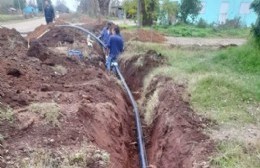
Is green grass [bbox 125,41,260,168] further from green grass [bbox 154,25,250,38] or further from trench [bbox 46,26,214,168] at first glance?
green grass [bbox 154,25,250,38]

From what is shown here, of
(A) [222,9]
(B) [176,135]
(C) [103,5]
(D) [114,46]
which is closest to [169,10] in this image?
(C) [103,5]

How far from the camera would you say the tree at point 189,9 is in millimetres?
31250

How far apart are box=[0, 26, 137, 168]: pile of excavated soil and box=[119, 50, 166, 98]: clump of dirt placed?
4.29 feet

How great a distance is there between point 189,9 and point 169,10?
2.09 metres

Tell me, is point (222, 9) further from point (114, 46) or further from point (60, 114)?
point (60, 114)

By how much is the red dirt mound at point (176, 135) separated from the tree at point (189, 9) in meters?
22.1

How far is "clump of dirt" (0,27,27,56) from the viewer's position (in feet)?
43.7

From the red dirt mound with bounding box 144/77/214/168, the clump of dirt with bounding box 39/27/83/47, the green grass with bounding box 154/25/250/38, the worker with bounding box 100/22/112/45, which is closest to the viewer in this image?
the red dirt mound with bounding box 144/77/214/168

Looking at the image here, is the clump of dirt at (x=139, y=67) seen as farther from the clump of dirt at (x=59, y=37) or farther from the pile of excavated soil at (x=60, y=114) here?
the clump of dirt at (x=59, y=37)

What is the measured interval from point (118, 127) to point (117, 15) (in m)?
50.8

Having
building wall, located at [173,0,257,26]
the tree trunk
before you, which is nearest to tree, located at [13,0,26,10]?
the tree trunk

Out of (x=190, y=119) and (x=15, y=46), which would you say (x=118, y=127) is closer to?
(x=190, y=119)

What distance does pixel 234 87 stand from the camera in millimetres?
9211

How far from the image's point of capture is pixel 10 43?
14.9m
